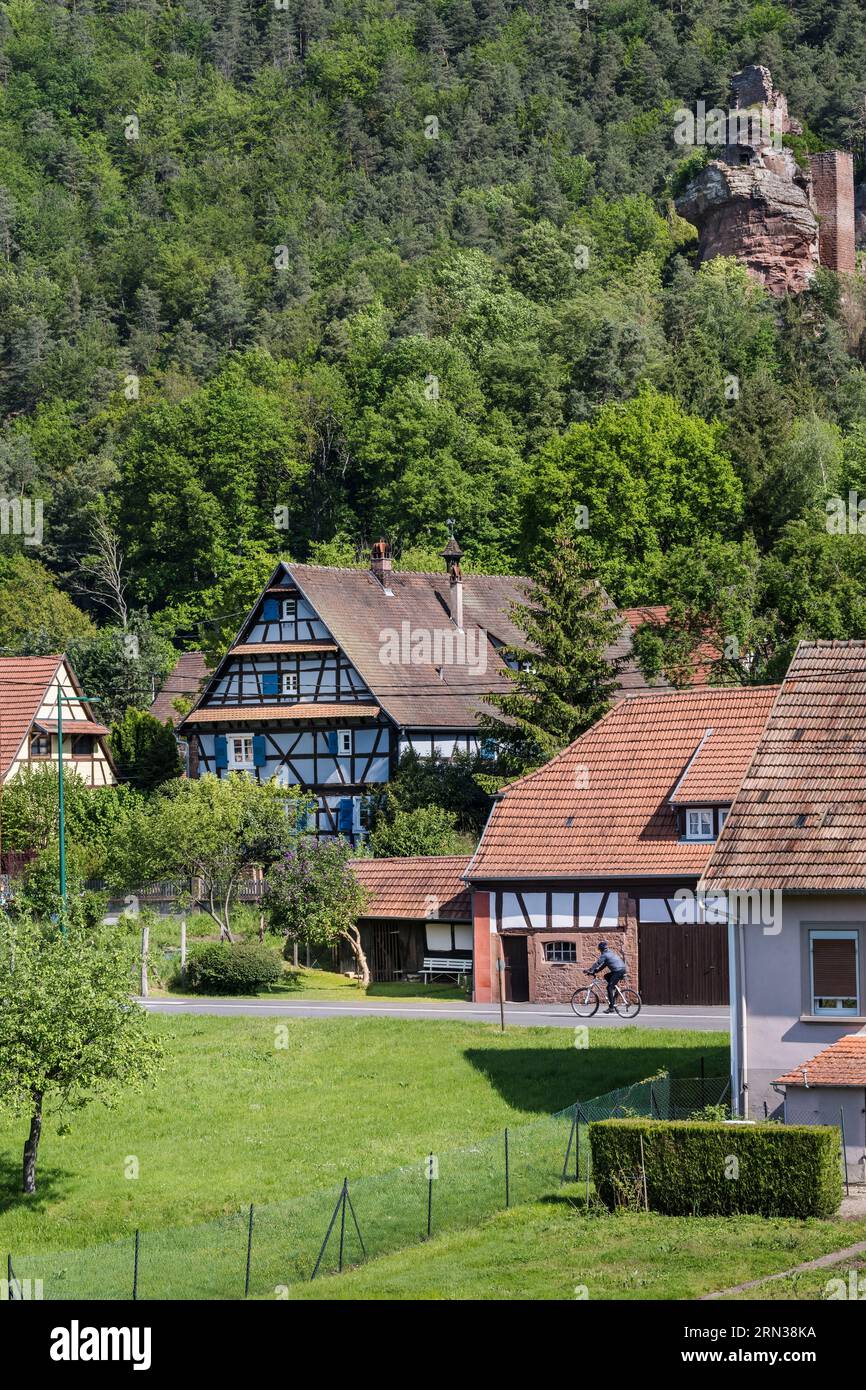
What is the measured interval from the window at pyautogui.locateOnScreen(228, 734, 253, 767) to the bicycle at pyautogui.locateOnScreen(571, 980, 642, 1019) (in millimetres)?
26247

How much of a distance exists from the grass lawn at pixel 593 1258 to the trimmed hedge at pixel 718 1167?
1.07ft

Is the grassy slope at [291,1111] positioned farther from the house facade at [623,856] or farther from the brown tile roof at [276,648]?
the brown tile roof at [276,648]

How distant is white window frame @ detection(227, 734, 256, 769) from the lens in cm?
6919

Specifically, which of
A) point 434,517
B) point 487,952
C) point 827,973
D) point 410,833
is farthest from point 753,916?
point 434,517

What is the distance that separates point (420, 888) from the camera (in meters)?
51.0

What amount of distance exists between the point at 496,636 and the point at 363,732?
7229mm

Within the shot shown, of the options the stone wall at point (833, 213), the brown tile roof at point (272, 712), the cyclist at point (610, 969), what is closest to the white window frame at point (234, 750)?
the brown tile roof at point (272, 712)

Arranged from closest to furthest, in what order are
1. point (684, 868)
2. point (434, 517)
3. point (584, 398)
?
point (684, 868)
point (434, 517)
point (584, 398)

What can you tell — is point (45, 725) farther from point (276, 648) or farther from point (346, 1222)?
point (346, 1222)

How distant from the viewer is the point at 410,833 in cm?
5728

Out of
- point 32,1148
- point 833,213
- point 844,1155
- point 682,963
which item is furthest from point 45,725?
point 833,213

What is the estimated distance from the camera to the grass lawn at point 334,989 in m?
48.1

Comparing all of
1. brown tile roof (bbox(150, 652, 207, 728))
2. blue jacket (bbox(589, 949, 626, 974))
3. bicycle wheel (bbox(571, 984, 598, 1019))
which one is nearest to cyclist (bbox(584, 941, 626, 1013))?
blue jacket (bbox(589, 949, 626, 974))

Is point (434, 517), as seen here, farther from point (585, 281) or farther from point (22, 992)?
point (22, 992)
